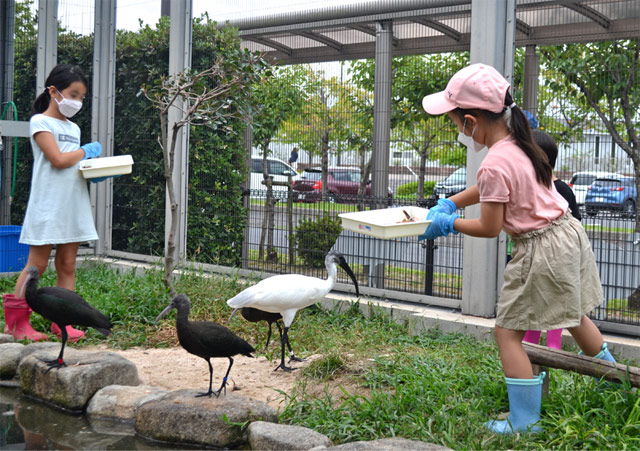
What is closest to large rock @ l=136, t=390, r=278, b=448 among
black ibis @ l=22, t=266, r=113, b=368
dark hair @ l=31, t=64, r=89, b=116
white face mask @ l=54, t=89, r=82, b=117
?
black ibis @ l=22, t=266, r=113, b=368

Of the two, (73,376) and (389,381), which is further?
(73,376)

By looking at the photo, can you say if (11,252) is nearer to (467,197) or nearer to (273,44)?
(273,44)

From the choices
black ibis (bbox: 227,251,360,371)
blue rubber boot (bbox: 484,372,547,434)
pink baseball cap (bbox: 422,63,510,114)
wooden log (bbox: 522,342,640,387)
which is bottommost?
blue rubber boot (bbox: 484,372,547,434)

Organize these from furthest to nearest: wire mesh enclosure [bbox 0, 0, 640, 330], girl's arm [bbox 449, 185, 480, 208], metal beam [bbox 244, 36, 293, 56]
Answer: metal beam [bbox 244, 36, 293, 56] < wire mesh enclosure [bbox 0, 0, 640, 330] < girl's arm [bbox 449, 185, 480, 208]

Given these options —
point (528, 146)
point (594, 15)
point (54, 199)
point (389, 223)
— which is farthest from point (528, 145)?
point (54, 199)

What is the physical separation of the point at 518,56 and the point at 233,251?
3.50 meters

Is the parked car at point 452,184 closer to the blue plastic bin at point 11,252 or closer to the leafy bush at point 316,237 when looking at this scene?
the leafy bush at point 316,237

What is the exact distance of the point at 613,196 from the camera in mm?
5426

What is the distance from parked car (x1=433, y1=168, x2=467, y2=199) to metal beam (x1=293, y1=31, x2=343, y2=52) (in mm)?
1952

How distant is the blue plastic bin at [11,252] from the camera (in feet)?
25.5

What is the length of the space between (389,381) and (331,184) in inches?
118

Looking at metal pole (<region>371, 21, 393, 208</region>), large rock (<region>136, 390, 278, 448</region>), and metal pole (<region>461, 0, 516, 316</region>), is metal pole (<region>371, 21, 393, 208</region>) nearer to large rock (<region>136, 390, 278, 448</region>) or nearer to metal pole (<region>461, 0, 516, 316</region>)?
metal pole (<region>461, 0, 516, 316</region>)

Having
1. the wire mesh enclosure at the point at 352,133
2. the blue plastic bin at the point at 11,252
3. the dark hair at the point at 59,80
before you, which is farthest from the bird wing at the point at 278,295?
the blue plastic bin at the point at 11,252

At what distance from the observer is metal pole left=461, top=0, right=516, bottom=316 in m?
5.70
